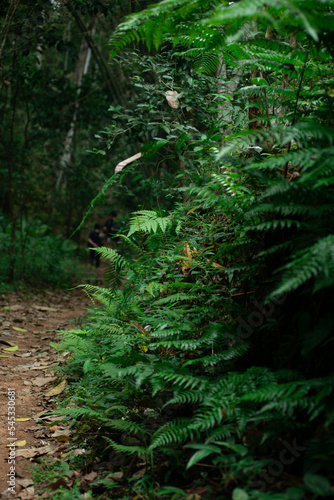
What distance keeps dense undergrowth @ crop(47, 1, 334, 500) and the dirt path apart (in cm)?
35

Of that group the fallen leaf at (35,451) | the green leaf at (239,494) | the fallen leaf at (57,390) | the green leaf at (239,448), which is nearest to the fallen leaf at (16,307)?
the fallen leaf at (57,390)

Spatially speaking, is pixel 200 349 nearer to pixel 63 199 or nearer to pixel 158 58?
pixel 158 58

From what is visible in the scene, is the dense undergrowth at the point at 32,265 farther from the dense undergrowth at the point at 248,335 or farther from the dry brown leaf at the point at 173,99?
the dense undergrowth at the point at 248,335

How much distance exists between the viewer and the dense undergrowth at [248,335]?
1.83 m

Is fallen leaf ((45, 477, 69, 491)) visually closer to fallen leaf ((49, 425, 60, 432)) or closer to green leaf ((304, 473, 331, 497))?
fallen leaf ((49, 425, 60, 432))

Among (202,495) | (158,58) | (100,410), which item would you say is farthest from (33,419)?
(158,58)

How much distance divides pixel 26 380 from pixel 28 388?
0.66ft

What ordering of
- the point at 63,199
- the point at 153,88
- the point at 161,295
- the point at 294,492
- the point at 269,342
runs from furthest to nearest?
1. the point at 63,199
2. the point at 153,88
3. the point at 161,295
4. the point at 269,342
5. the point at 294,492

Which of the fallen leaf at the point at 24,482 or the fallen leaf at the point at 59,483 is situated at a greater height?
the fallen leaf at the point at 59,483

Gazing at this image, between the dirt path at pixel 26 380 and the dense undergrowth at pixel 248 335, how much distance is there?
0.35 m

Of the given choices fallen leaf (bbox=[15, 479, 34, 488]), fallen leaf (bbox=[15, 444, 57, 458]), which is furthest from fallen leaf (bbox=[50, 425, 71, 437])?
fallen leaf (bbox=[15, 479, 34, 488])

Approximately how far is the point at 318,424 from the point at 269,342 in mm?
593

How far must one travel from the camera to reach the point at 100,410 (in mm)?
2803

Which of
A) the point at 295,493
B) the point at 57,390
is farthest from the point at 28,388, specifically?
the point at 295,493
